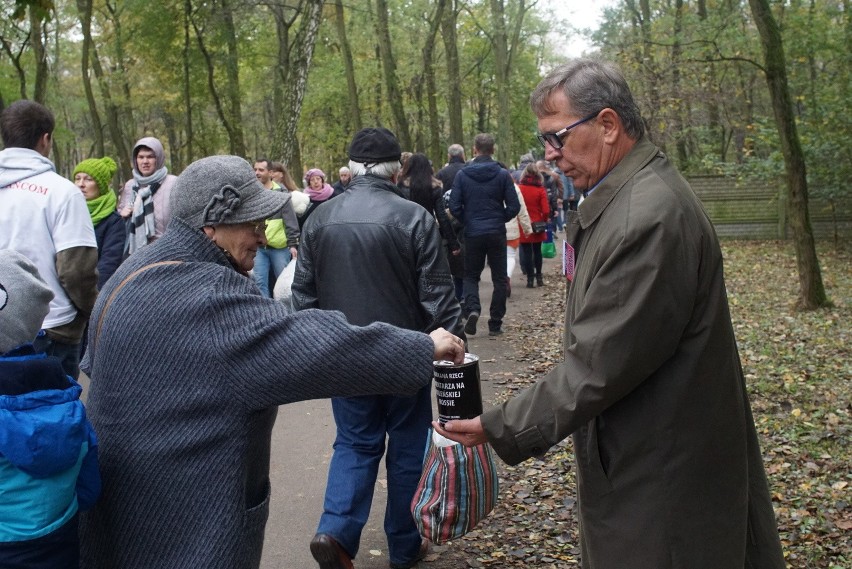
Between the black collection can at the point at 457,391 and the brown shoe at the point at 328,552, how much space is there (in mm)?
1526

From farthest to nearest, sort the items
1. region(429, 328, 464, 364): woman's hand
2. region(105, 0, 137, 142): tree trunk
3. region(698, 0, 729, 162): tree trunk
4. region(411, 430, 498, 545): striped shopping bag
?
region(105, 0, 137, 142): tree trunk → region(698, 0, 729, 162): tree trunk → region(411, 430, 498, 545): striped shopping bag → region(429, 328, 464, 364): woman's hand

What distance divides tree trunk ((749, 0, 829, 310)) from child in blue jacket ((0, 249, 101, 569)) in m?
10.2

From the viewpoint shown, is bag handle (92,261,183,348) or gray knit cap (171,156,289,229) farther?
gray knit cap (171,156,289,229)

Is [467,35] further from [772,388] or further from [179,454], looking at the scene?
[179,454]

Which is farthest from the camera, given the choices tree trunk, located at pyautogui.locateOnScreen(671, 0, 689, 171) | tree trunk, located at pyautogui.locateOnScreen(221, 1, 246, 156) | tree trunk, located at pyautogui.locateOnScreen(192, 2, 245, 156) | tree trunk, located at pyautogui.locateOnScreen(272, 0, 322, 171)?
tree trunk, located at pyautogui.locateOnScreen(192, 2, 245, 156)

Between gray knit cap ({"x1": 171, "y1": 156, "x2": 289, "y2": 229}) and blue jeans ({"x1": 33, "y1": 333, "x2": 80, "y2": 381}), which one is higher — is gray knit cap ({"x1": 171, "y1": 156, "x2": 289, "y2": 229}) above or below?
above

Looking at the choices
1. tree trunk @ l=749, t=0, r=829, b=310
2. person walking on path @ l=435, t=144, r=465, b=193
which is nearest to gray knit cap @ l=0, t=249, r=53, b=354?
A: tree trunk @ l=749, t=0, r=829, b=310

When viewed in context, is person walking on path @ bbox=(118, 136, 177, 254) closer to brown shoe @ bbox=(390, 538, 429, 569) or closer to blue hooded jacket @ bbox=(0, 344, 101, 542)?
brown shoe @ bbox=(390, 538, 429, 569)

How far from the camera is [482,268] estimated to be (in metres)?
11.4

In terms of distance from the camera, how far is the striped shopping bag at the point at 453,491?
144 inches

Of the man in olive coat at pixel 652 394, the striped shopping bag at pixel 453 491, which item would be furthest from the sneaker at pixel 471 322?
the man in olive coat at pixel 652 394

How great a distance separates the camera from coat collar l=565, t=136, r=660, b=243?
281cm

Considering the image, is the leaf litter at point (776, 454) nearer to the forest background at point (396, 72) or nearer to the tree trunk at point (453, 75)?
the forest background at point (396, 72)

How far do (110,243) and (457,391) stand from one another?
5.07 meters
